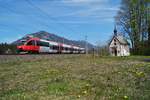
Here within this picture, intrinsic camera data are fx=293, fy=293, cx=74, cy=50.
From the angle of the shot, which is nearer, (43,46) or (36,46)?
(36,46)

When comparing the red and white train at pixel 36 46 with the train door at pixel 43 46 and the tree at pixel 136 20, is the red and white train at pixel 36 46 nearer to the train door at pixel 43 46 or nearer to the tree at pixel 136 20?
the train door at pixel 43 46

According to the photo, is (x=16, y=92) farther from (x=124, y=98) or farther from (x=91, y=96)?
(x=124, y=98)

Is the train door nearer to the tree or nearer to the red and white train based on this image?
the red and white train

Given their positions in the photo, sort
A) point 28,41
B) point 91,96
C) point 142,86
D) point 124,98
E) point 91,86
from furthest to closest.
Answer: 1. point 28,41
2. point 91,86
3. point 142,86
4. point 91,96
5. point 124,98

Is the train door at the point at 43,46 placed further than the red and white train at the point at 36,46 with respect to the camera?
Yes

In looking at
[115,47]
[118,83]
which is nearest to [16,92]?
[118,83]

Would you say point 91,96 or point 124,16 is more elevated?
point 124,16

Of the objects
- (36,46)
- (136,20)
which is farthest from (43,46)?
(136,20)

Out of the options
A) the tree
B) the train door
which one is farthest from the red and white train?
the tree

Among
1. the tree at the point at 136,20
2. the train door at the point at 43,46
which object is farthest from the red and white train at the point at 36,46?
the tree at the point at 136,20

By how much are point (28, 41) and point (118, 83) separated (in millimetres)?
45339

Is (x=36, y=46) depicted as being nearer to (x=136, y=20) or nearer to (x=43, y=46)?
(x=43, y=46)

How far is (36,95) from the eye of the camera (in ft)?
24.6

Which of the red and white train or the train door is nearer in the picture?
the red and white train
